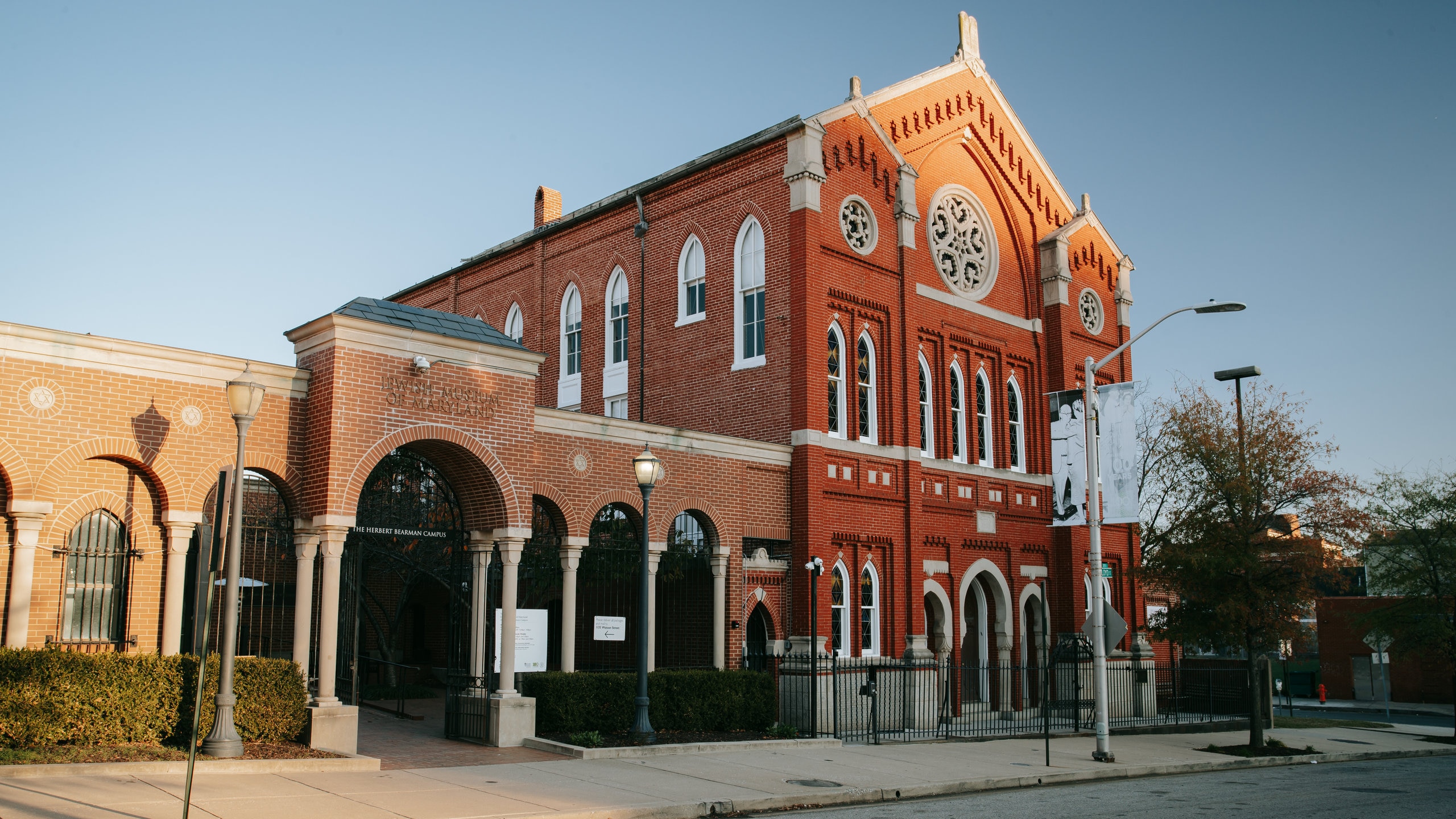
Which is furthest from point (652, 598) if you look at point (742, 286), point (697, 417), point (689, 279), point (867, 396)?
point (689, 279)

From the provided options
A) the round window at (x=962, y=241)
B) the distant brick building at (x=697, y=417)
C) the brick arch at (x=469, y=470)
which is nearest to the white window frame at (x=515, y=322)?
the distant brick building at (x=697, y=417)

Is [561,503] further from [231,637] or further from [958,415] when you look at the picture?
[958,415]

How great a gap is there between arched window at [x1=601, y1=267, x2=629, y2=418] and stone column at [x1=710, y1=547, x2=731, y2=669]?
7127mm

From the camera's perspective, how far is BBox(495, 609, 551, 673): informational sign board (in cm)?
1766

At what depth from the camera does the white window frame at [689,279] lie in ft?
82.1

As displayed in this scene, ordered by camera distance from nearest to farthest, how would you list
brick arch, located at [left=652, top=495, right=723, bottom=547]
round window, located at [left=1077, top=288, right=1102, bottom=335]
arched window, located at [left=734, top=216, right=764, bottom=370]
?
1. brick arch, located at [left=652, top=495, right=723, bottom=547]
2. arched window, located at [left=734, top=216, right=764, bottom=370]
3. round window, located at [left=1077, top=288, right=1102, bottom=335]

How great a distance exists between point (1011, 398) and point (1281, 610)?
8636 mm

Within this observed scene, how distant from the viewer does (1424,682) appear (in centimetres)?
4066

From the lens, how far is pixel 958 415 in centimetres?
2694

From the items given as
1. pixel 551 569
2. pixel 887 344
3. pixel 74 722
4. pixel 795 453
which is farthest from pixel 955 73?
pixel 74 722

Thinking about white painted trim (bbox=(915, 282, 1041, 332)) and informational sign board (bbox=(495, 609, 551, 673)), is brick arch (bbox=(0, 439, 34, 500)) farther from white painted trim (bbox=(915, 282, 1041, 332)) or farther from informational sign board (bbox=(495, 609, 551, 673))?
white painted trim (bbox=(915, 282, 1041, 332))

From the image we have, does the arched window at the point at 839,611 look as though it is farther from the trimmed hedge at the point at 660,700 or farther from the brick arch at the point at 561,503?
the brick arch at the point at 561,503

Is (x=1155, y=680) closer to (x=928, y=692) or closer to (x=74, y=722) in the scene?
(x=928, y=692)

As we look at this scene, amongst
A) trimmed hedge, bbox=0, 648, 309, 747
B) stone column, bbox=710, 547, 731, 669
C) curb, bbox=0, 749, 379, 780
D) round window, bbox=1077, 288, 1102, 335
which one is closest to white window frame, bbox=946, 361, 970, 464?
round window, bbox=1077, 288, 1102, 335
